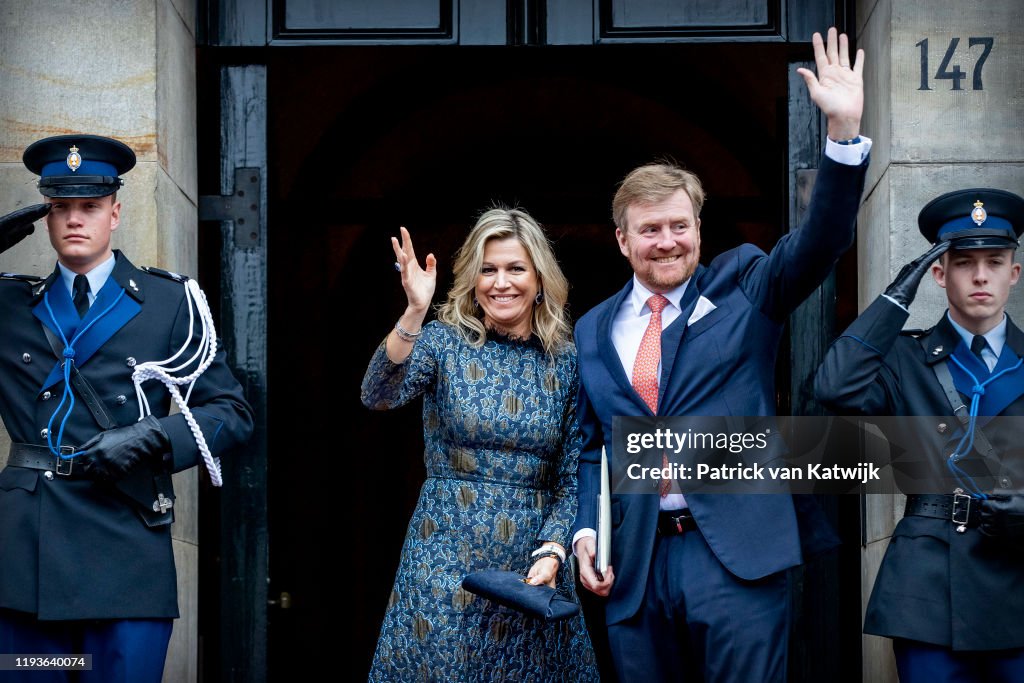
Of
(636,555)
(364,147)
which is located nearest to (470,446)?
(636,555)

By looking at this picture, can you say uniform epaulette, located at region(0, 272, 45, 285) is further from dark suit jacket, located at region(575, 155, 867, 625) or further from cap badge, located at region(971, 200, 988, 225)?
cap badge, located at region(971, 200, 988, 225)

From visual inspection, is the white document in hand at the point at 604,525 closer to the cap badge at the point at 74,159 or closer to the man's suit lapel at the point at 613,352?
the man's suit lapel at the point at 613,352

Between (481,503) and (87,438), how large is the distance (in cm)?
125

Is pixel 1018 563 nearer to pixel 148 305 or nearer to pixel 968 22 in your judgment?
pixel 968 22

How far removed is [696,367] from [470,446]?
95cm

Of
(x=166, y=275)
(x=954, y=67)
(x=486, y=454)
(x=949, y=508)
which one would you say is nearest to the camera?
(x=949, y=508)

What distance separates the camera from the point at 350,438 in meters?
9.75

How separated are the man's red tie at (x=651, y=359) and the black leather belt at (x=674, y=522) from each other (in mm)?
57

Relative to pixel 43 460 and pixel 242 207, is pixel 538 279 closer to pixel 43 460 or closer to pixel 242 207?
pixel 242 207

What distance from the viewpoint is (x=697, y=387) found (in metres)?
4.54

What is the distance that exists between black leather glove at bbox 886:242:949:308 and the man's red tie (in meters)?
0.66

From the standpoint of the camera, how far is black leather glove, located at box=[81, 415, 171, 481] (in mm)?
4539

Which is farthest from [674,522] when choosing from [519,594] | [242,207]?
[242,207]

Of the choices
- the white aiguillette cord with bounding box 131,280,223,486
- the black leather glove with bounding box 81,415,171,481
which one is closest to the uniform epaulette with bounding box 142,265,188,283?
the white aiguillette cord with bounding box 131,280,223,486
